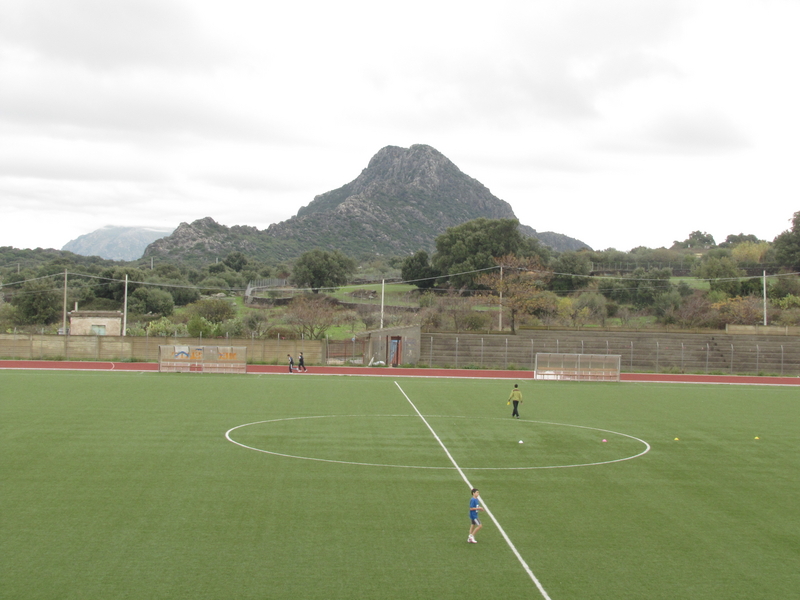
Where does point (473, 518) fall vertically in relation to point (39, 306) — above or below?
below

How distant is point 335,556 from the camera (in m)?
11.6

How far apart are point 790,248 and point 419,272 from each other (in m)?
54.4

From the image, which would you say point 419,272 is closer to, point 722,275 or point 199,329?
point 722,275

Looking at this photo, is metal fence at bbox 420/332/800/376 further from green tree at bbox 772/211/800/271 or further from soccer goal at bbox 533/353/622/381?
green tree at bbox 772/211/800/271

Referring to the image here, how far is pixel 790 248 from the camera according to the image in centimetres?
9688

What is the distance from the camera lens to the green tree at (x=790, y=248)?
96188mm

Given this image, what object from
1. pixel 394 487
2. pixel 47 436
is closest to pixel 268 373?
pixel 47 436

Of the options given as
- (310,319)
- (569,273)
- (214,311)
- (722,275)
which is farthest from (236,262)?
(722,275)

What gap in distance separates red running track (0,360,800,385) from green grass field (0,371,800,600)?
17959 mm

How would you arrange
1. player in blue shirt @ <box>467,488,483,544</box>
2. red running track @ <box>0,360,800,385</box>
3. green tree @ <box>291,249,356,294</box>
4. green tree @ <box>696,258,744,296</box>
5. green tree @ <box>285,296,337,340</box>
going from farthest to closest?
green tree @ <box>291,249,356,294</box>, green tree @ <box>696,258,744,296</box>, green tree @ <box>285,296,337,340</box>, red running track @ <box>0,360,800,385</box>, player in blue shirt @ <box>467,488,483,544</box>

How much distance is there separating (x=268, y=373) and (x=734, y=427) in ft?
95.3

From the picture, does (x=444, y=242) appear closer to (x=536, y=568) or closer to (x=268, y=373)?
(x=268, y=373)

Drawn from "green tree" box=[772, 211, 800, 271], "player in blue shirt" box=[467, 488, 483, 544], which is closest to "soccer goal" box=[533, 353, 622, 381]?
"player in blue shirt" box=[467, 488, 483, 544]

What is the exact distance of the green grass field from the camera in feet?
35.2
